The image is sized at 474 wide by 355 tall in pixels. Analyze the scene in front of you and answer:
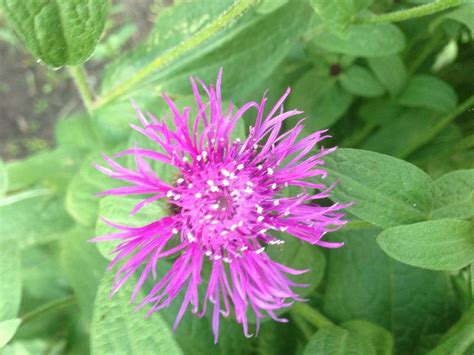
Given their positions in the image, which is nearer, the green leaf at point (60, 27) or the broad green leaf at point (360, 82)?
the green leaf at point (60, 27)

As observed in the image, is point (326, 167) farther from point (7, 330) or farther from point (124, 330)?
point (7, 330)

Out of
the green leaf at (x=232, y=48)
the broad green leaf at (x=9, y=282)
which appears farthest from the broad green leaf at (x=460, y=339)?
the broad green leaf at (x=9, y=282)

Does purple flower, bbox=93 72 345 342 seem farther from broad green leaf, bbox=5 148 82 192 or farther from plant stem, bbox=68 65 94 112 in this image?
broad green leaf, bbox=5 148 82 192

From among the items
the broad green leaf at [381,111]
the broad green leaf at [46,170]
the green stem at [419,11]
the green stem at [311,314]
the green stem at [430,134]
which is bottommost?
the green stem at [311,314]

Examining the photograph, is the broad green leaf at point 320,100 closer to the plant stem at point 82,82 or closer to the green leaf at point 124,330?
the plant stem at point 82,82

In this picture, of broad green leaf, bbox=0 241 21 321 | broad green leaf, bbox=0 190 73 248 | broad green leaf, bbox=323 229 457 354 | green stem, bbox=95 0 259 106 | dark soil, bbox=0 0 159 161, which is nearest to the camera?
green stem, bbox=95 0 259 106

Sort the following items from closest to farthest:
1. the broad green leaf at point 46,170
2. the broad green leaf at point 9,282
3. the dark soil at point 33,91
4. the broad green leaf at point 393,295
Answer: the broad green leaf at point 9,282
the broad green leaf at point 393,295
the broad green leaf at point 46,170
the dark soil at point 33,91

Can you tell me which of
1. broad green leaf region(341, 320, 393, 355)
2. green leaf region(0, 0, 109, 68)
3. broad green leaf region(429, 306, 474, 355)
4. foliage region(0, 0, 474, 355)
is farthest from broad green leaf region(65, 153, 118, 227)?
broad green leaf region(429, 306, 474, 355)
